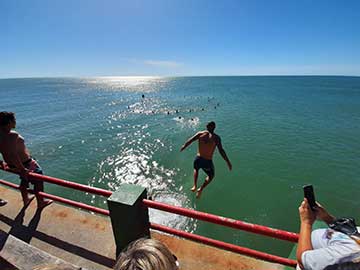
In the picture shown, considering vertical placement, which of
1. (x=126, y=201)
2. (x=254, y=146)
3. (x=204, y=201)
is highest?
(x=126, y=201)

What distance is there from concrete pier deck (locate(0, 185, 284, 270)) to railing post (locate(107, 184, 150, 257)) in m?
0.84

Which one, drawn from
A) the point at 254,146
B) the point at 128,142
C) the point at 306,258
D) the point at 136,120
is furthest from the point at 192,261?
the point at 136,120

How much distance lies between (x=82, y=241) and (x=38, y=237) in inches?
35.4

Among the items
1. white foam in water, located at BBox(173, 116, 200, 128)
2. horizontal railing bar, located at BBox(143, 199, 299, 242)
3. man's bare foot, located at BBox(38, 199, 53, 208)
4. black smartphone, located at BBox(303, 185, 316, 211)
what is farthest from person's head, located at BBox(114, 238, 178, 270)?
Answer: white foam in water, located at BBox(173, 116, 200, 128)

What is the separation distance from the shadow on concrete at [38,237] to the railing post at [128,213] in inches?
29.0

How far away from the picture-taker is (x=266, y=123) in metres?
22.9

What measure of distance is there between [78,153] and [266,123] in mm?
18766

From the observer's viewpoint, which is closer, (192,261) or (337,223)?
(337,223)

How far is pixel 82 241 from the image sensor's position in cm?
366

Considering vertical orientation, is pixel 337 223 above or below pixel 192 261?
above

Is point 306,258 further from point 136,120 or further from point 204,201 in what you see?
point 136,120

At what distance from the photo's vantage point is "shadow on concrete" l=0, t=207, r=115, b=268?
11.0 ft

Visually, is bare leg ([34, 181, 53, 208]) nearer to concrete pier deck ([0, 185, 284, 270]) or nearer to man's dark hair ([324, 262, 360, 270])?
concrete pier deck ([0, 185, 284, 270])

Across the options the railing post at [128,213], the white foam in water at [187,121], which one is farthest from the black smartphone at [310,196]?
the white foam in water at [187,121]
